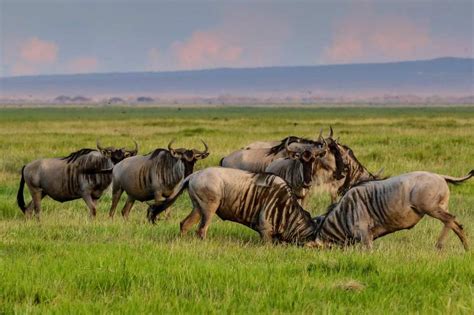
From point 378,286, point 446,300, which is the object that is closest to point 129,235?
point 378,286

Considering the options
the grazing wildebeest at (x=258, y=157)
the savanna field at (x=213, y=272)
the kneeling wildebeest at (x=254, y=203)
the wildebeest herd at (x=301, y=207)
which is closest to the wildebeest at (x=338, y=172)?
the grazing wildebeest at (x=258, y=157)

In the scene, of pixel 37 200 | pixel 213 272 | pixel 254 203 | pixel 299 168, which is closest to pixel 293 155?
pixel 299 168

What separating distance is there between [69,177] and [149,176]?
4.74ft

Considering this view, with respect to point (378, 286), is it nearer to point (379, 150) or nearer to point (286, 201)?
point (286, 201)

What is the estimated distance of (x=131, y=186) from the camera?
1394 centimetres

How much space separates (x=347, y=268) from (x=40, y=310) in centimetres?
334

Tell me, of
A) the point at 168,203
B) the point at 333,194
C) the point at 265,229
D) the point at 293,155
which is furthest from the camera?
the point at 333,194

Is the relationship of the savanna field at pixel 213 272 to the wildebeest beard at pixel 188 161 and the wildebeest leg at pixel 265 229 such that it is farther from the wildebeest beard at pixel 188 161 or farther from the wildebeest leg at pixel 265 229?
the wildebeest beard at pixel 188 161

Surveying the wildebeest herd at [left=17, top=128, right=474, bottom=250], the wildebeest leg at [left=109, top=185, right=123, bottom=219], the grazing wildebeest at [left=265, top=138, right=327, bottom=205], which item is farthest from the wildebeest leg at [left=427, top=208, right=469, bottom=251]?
the wildebeest leg at [left=109, top=185, right=123, bottom=219]

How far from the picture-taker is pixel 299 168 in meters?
13.1

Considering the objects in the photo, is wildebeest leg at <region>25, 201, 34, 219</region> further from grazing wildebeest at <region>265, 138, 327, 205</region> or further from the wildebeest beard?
grazing wildebeest at <region>265, 138, 327, 205</region>

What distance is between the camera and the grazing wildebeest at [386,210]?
10.0 m

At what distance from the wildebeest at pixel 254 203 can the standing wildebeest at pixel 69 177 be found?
12.2ft

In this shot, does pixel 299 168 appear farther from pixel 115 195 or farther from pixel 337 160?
pixel 115 195
